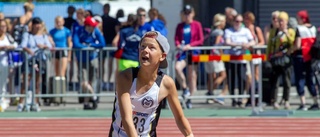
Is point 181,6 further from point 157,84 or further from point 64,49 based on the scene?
point 157,84

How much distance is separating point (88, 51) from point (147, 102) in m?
11.7

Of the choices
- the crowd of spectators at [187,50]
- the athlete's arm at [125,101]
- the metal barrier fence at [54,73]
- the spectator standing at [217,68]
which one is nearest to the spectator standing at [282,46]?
the crowd of spectators at [187,50]

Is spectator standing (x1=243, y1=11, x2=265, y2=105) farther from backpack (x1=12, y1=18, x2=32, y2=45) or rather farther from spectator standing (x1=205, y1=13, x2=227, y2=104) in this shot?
backpack (x1=12, y1=18, x2=32, y2=45)

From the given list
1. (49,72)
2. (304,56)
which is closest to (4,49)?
(49,72)

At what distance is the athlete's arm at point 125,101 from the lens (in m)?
7.45

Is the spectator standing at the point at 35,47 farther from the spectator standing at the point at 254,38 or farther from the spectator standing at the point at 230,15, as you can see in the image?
the spectator standing at the point at 254,38

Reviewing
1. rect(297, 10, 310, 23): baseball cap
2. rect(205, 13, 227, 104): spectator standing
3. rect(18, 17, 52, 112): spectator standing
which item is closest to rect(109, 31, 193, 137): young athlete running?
rect(297, 10, 310, 23): baseball cap

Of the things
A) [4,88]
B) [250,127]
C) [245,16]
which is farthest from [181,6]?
[250,127]

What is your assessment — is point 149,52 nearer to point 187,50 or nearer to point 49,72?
point 187,50

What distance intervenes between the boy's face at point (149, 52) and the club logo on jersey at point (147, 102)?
396 millimetres

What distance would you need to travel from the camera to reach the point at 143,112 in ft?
25.7

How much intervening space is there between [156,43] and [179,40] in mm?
11953

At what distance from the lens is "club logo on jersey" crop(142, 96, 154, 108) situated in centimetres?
778

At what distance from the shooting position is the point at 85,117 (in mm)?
17688
